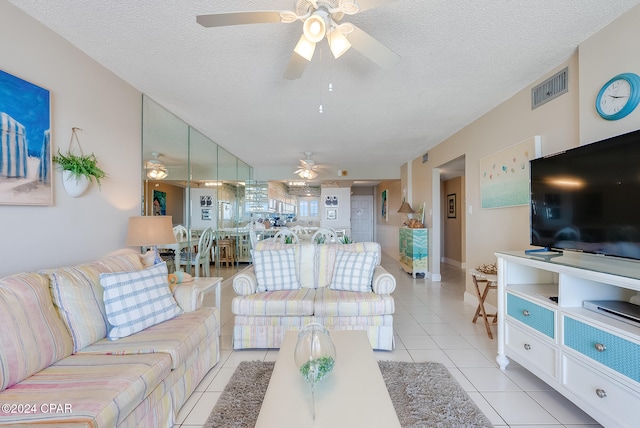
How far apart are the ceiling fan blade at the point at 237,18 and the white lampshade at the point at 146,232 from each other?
168 cm

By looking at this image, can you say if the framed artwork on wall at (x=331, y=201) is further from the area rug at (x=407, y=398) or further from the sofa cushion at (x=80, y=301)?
the sofa cushion at (x=80, y=301)

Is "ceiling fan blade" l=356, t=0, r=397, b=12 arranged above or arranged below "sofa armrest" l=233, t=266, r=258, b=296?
above

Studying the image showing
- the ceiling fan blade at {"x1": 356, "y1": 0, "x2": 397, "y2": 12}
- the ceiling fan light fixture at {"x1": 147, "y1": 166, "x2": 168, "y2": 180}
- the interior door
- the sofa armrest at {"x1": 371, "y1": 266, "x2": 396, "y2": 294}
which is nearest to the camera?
the ceiling fan blade at {"x1": 356, "y1": 0, "x2": 397, "y2": 12}

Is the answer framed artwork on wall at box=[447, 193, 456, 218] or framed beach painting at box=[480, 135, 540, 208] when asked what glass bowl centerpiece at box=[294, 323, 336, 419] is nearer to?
framed beach painting at box=[480, 135, 540, 208]

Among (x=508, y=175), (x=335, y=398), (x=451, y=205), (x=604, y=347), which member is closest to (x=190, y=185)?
(x=335, y=398)

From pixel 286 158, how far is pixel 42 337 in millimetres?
5173

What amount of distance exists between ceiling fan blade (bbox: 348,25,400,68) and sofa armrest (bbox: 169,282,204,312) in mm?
2085

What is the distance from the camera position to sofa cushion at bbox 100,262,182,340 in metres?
1.76

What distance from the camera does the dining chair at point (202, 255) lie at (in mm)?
3936

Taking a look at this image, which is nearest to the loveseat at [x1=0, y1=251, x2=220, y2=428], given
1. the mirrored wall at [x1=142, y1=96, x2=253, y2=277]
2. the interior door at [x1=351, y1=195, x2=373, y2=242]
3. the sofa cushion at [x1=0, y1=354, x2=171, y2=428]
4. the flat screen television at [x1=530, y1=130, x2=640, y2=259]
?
the sofa cushion at [x1=0, y1=354, x2=171, y2=428]

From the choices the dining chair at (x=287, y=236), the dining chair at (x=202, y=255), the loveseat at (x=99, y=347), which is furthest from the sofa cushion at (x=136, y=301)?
the dining chair at (x=287, y=236)

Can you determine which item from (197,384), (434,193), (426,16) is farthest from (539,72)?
(197,384)

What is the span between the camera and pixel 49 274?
1.67 m

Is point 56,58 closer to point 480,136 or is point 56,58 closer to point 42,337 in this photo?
point 42,337
